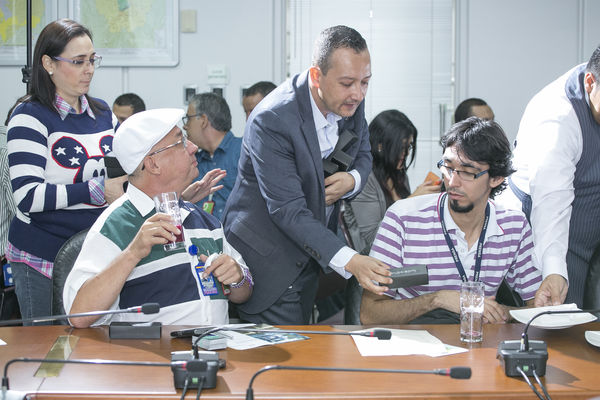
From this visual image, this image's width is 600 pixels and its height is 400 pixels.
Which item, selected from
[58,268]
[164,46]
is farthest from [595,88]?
[164,46]

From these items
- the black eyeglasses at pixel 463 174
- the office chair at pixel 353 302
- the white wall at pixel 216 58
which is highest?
the white wall at pixel 216 58

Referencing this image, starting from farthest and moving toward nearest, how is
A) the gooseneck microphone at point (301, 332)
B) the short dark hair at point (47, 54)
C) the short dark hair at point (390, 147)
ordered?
the short dark hair at point (390, 147) → the short dark hair at point (47, 54) → the gooseneck microphone at point (301, 332)

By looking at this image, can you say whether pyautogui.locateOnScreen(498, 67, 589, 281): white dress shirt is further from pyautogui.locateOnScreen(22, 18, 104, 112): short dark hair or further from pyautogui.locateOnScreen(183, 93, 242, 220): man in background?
pyautogui.locateOnScreen(183, 93, 242, 220): man in background

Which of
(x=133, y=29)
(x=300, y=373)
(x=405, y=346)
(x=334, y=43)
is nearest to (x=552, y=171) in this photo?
(x=334, y=43)

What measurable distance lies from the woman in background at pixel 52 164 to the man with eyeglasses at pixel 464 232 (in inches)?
40.0


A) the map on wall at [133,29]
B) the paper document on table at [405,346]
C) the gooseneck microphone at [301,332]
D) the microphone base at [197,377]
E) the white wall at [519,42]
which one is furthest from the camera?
the white wall at [519,42]

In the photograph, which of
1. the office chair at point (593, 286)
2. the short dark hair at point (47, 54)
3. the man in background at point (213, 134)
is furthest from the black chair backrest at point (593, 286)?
the man in background at point (213, 134)

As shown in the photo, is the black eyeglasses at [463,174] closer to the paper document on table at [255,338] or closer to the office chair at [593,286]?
the office chair at [593,286]

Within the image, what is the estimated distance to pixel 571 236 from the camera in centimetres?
265

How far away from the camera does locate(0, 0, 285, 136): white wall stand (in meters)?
5.29

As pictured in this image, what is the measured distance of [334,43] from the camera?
2342 millimetres

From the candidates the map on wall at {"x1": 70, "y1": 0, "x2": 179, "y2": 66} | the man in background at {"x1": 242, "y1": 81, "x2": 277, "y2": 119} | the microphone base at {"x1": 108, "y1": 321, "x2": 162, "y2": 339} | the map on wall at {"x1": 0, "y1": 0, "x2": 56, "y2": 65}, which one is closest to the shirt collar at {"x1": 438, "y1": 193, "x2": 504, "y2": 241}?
the microphone base at {"x1": 108, "y1": 321, "x2": 162, "y2": 339}

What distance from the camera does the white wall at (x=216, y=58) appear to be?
5290 millimetres

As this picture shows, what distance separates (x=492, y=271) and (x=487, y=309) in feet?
0.79
